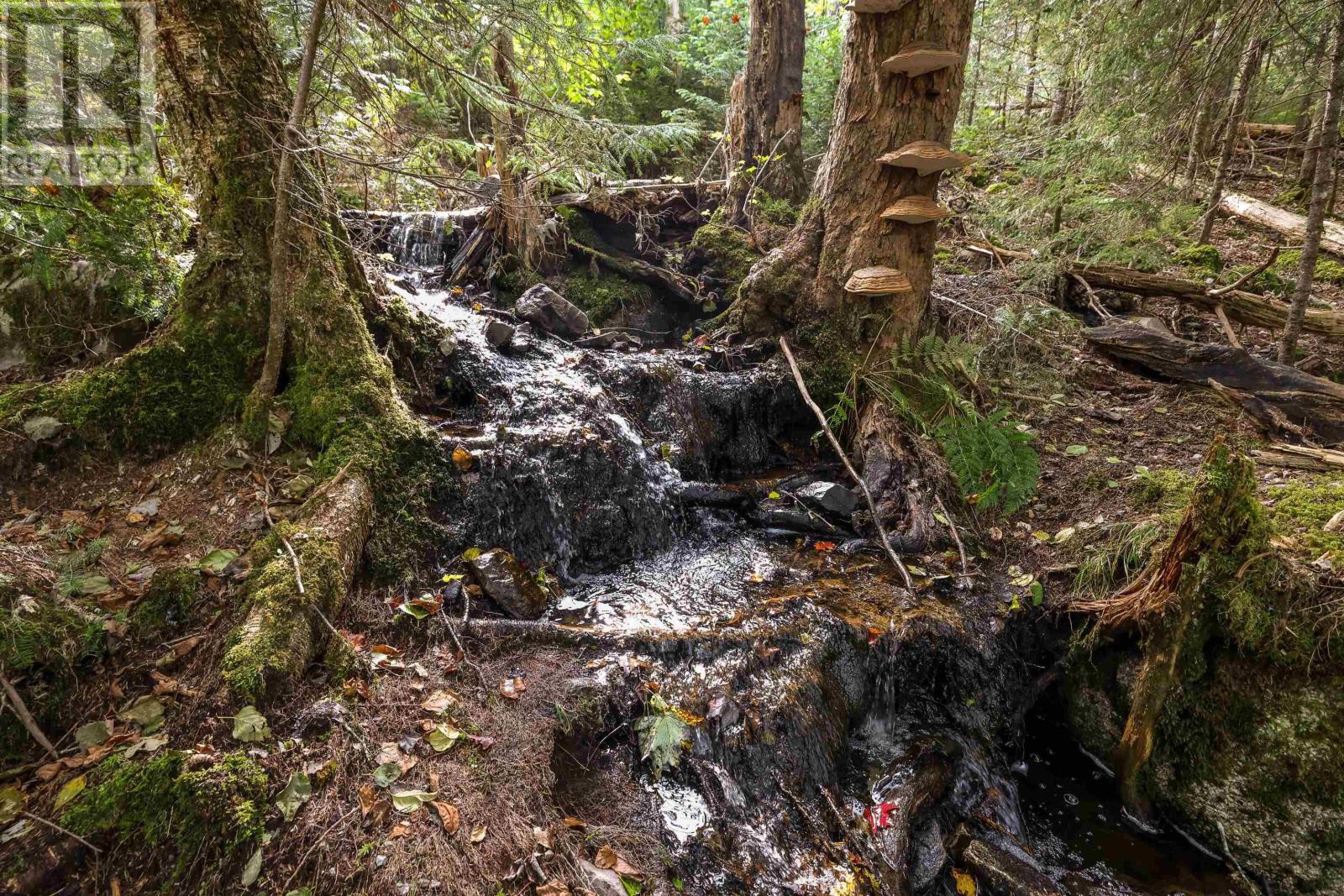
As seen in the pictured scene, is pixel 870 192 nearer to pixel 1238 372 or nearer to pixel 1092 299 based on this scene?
pixel 1092 299

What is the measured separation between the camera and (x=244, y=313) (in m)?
3.92

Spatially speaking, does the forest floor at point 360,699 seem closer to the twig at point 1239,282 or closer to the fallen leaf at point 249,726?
the fallen leaf at point 249,726

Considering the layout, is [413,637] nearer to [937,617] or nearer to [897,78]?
[937,617]

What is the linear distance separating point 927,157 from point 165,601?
6.06m

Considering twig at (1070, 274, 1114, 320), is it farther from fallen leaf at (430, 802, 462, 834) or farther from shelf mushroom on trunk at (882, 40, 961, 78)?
fallen leaf at (430, 802, 462, 834)

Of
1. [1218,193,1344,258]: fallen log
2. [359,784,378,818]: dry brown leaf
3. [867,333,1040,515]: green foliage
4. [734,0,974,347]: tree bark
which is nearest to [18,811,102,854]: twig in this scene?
[359,784,378,818]: dry brown leaf

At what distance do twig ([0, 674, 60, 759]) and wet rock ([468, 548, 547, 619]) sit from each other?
198 cm

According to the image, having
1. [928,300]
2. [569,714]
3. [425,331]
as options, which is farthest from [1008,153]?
[569,714]

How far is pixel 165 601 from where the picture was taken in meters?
2.77

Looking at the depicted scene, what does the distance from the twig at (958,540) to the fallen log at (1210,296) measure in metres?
4.29

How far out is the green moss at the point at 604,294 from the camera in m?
8.17

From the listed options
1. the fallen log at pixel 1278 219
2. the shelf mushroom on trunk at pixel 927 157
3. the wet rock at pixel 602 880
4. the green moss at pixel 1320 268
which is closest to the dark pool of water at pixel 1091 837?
the wet rock at pixel 602 880

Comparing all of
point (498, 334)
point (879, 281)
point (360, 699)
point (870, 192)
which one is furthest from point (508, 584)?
point (870, 192)

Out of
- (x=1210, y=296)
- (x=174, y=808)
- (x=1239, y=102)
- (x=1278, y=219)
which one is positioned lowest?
(x=174, y=808)
